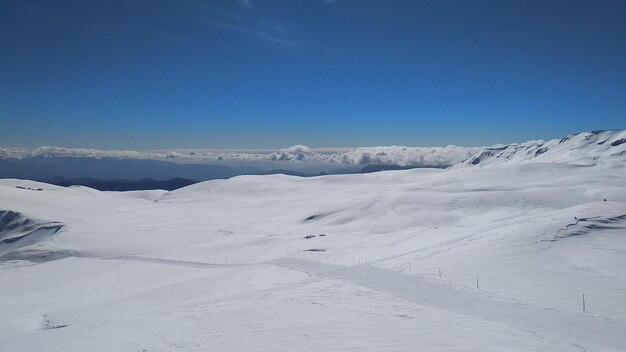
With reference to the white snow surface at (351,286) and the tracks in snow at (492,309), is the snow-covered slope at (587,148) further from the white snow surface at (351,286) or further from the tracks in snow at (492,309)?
the tracks in snow at (492,309)

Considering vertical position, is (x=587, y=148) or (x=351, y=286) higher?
(x=587, y=148)

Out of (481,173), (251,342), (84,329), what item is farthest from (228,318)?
(481,173)

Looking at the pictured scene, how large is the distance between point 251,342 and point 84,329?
8.62 meters

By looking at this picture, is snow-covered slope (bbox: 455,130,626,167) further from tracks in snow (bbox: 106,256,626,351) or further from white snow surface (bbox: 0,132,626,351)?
tracks in snow (bbox: 106,256,626,351)

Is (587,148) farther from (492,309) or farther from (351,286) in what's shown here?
(492,309)

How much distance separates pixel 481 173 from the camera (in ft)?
318

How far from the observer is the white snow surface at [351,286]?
14914mm

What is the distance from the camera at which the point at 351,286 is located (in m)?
23.8

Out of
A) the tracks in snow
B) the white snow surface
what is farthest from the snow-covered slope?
the tracks in snow

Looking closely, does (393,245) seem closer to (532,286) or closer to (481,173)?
(532,286)

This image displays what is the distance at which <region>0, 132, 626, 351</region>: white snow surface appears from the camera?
48.9 feet

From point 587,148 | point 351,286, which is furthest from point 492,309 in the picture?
point 587,148

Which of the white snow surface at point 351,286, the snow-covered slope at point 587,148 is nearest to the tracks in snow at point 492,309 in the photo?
the white snow surface at point 351,286

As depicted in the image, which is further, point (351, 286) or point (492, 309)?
point (351, 286)
